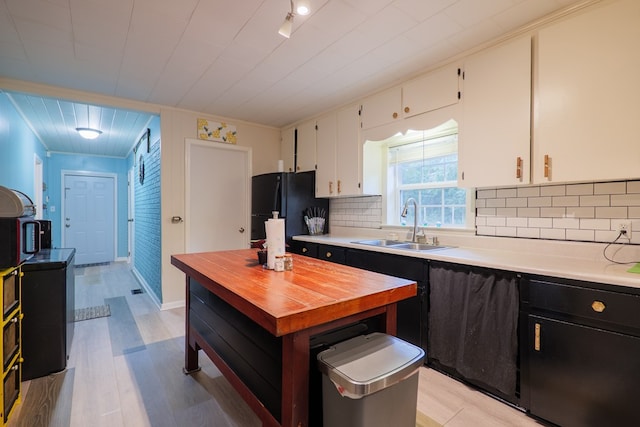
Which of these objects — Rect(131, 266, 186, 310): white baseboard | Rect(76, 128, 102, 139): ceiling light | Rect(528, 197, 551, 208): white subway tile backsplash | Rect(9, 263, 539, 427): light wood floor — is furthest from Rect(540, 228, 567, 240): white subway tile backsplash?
Rect(76, 128, 102, 139): ceiling light

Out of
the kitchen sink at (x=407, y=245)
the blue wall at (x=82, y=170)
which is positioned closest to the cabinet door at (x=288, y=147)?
the kitchen sink at (x=407, y=245)

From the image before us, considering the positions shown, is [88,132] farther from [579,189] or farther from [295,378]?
[579,189]

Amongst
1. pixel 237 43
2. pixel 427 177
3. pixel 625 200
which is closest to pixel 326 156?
pixel 427 177

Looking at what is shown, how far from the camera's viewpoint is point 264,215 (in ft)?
12.8

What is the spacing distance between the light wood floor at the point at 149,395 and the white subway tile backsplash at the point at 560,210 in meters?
1.18

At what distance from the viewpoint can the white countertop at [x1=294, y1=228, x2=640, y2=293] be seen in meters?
1.54

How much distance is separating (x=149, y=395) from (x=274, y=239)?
134 cm

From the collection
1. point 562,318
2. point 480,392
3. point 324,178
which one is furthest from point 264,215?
point 562,318

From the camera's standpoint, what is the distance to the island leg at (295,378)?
3.71 feet

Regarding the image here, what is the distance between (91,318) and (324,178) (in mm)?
3017

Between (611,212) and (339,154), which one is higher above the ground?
(339,154)

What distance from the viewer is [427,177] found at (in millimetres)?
3076

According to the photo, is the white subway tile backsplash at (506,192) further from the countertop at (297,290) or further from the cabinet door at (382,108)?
the countertop at (297,290)

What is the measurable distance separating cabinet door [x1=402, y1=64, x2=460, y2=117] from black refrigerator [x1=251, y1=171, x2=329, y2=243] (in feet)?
5.06
